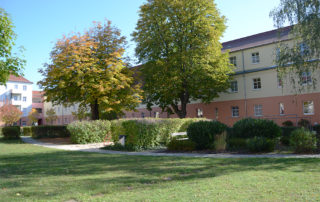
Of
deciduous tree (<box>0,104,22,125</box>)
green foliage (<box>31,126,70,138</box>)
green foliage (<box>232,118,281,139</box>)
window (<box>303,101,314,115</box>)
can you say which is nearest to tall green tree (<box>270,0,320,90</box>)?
green foliage (<box>232,118,281,139</box>)

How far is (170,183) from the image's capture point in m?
6.27

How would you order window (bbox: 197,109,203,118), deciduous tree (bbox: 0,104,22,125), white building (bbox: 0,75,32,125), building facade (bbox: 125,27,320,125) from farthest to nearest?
white building (bbox: 0,75,32,125), deciduous tree (bbox: 0,104,22,125), window (bbox: 197,109,203,118), building facade (bbox: 125,27,320,125)

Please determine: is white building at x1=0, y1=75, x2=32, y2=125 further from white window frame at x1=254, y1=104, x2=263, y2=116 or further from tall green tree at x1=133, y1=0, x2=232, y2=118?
white window frame at x1=254, y1=104, x2=263, y2=116

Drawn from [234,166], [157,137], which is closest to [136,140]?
[157,137]

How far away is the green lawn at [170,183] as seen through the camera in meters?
5.16

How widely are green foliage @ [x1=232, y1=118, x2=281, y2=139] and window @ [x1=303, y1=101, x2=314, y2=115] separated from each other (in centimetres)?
1704

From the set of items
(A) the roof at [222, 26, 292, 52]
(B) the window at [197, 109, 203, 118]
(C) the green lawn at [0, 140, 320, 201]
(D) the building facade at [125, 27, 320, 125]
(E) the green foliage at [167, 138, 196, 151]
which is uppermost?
(A) the roof at [222, 26, 292, 52]

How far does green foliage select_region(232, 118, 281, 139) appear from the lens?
42.8ft

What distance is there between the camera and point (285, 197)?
16.1 feet

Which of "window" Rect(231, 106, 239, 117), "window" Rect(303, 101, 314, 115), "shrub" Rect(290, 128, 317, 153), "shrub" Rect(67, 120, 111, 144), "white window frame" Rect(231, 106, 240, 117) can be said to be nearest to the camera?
"shrub" Rect(290, 128, 317, 153)

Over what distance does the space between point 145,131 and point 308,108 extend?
2011 centimetres

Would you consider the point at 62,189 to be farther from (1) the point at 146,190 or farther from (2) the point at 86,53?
(2) the point at 86,53

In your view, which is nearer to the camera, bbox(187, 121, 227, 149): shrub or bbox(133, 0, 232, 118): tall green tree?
bbox(187, 121, 227, 149): shrub

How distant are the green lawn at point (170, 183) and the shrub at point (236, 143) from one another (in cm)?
404
